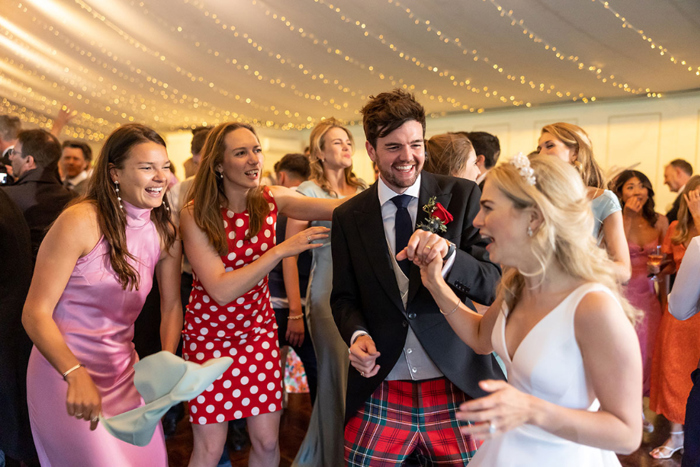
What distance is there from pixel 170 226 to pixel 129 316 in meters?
0.40

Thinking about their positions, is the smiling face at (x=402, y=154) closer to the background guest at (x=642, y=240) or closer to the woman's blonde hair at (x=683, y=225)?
the woman's blonde hair at (x=683, y=225)

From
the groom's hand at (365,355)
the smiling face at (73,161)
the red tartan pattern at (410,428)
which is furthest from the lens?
the smiling face at (73,161)

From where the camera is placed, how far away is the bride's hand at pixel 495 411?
1140 millimetres

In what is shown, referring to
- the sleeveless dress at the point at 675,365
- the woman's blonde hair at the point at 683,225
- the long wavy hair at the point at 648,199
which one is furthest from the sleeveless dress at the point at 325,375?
the long wavy hair at the point at 648,199

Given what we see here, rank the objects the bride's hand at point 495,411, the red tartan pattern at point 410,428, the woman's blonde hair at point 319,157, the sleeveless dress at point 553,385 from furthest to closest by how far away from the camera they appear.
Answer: the woman's blonde hair at point 319,157 → the red tartan pattern at point 410,428 → the sleeveless dress at point 553,385 → the bride's hand at point 495,411

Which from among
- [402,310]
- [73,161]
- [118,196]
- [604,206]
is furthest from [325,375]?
[73,161]

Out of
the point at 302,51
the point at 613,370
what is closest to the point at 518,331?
the point at 613,370

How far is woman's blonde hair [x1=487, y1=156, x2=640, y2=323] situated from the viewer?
1.39m

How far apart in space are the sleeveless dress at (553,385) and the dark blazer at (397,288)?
0.41 metres

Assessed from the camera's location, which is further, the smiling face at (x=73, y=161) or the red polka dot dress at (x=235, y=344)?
the smiling face at (x=73, y=161)

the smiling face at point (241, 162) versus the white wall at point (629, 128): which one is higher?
the white wall at point (629, 128)

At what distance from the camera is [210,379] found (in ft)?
5.29

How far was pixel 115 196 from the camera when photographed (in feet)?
6.70

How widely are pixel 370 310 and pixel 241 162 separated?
84 centimetres
